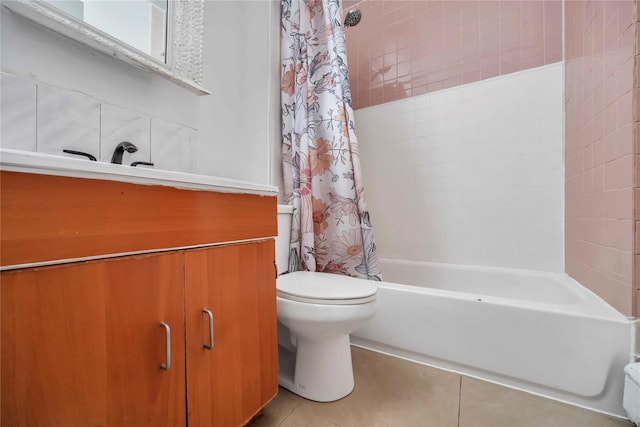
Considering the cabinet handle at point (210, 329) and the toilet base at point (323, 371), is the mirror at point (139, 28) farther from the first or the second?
the toilet base at point (323, 371)

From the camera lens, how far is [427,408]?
38.4 inches

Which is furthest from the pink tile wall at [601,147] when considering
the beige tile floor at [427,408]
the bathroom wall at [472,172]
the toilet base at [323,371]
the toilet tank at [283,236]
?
the toilet tank at [283,236]

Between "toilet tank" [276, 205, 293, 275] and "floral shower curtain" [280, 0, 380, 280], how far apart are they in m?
0.03

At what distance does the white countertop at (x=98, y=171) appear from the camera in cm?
→ 40

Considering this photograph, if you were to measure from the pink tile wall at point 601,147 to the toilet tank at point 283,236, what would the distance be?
128 centimetres

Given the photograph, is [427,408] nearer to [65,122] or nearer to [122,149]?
[122,149]

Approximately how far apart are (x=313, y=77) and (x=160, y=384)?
1.45 metres

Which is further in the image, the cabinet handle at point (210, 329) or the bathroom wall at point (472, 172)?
the bathroom wall at point (472, 172)

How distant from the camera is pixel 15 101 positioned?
0.75 m

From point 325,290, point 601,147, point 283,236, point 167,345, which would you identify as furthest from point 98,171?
point 601,147

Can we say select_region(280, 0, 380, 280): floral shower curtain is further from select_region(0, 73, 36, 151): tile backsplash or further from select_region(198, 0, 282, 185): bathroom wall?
select_region(0, 73, 36, 151): tile backsplash

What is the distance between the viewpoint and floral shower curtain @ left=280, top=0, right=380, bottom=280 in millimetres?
1416

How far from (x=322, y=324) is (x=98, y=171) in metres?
0.75

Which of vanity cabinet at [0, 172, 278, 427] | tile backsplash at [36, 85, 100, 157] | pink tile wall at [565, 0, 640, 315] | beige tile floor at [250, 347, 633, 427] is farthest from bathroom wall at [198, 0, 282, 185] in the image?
pink tile wall at [565, 0, 640, 315]
